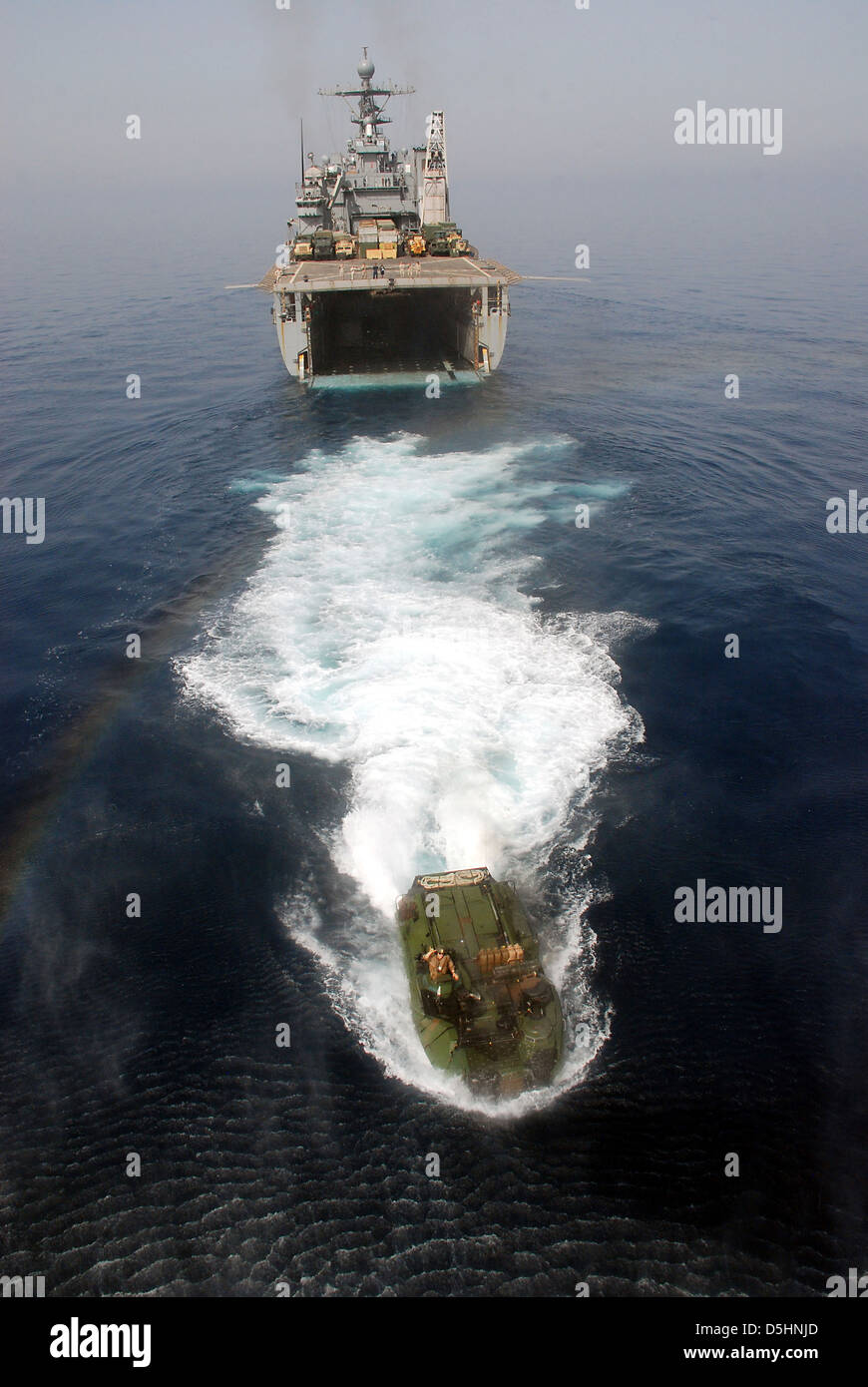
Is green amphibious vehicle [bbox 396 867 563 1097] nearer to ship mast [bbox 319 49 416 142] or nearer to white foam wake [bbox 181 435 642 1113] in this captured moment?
white foam wake [bbox 181 435 642 1113]

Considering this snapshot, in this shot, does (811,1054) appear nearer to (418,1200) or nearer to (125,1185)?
(418,1200)

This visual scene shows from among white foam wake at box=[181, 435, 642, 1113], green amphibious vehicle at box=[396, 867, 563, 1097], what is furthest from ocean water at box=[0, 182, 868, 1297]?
green amphibious vehicle at box=[396, 867, 563, 1097]

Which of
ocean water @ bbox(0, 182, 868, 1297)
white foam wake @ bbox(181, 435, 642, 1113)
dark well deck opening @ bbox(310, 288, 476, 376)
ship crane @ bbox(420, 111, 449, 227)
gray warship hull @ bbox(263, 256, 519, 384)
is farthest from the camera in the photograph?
ship crane @ bbox(420, 111, 449, 227)

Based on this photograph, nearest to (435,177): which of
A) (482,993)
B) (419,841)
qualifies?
(419,841)

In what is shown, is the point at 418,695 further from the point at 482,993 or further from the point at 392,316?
the point at 392,316

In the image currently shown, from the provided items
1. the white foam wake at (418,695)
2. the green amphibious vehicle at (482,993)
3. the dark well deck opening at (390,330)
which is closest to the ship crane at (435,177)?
the dark well deck opening at (390,330)
